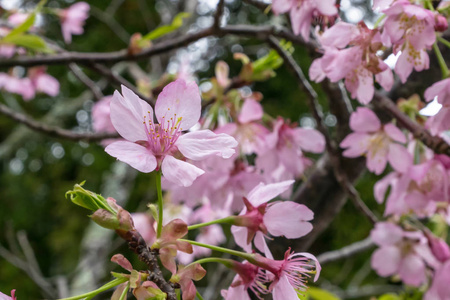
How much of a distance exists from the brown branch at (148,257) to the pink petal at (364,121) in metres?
0.56

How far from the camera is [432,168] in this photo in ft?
2.51

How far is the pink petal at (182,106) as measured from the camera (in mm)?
470

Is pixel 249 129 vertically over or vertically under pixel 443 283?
over

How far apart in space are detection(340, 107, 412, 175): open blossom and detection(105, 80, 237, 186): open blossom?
1.56 ft

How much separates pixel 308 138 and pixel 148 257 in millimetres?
603

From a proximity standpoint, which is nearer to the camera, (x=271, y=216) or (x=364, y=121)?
(x=271, y=216)

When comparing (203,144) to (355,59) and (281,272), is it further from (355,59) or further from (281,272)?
(355,59)

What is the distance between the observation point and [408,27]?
572mm

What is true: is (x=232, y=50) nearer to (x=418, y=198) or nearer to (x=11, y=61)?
(x=11, y=61)

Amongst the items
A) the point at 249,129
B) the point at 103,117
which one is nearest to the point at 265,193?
the point at 249,129

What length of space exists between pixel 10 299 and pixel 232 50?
15.1 ft

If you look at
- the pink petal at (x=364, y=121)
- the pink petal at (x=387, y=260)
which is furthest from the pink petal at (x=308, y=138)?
the pink petal at (x=387, y=260)

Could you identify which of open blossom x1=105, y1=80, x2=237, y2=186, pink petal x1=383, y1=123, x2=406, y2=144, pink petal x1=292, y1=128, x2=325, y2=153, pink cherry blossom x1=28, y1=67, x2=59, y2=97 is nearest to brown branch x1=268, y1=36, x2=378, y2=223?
pink petal x1=292, y1=128, x2=325, y2=153

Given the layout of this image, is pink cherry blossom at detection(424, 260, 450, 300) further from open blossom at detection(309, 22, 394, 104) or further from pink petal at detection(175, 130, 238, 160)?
pink petal at detection(175, 130, 238, 160)
